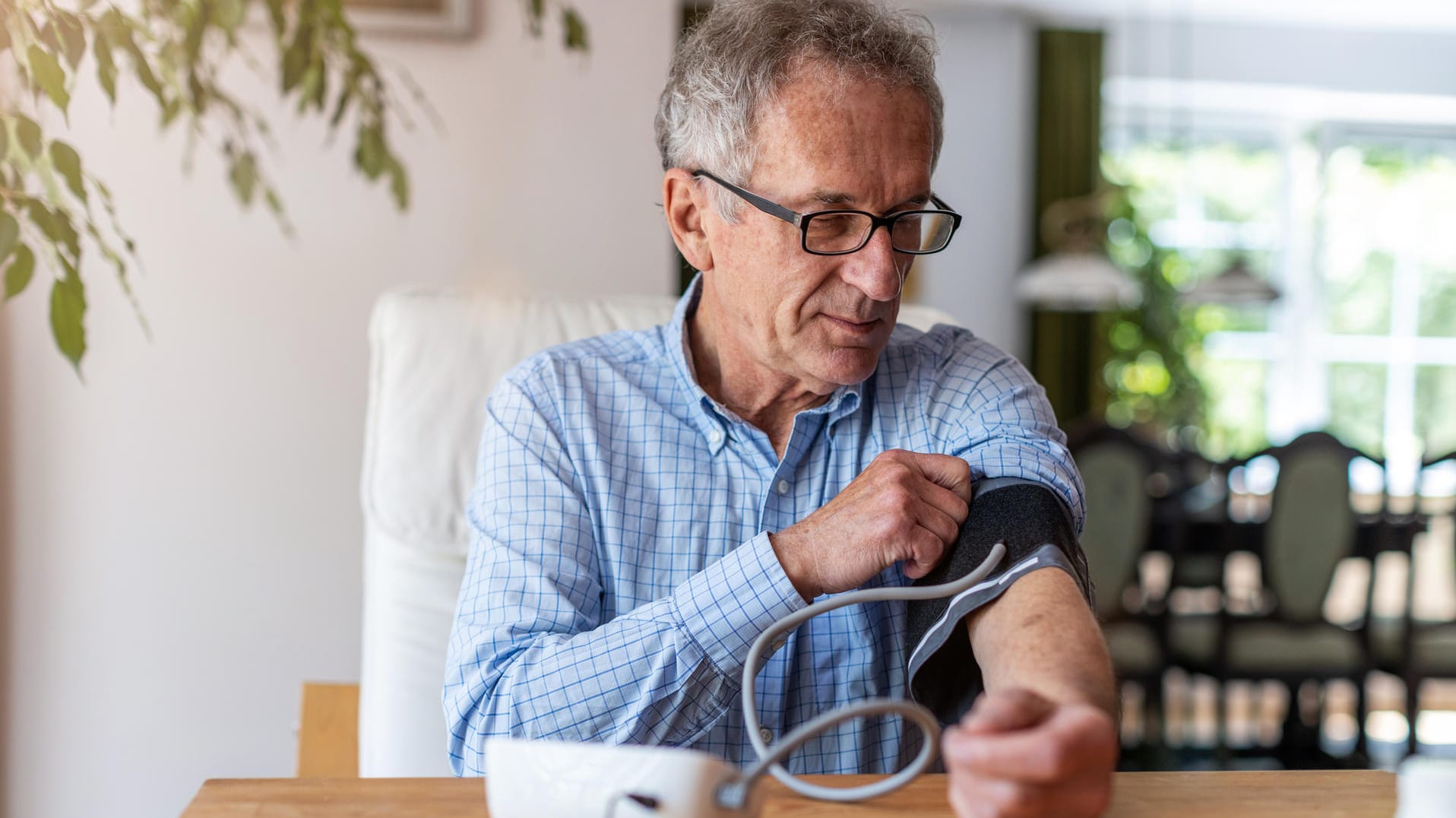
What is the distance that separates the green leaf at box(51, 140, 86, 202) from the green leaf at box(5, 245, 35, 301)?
0.07 m

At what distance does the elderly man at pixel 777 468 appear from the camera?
2.99 feet

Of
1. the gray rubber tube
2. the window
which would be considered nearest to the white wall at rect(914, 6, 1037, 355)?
the window

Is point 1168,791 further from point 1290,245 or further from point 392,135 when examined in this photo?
point 1290,245

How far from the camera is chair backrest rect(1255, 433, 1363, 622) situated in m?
2.93

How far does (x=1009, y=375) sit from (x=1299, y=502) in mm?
2183

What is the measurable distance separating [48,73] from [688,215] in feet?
1.91

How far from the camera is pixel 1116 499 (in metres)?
3.02

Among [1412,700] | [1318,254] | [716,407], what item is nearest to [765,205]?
[716,407]

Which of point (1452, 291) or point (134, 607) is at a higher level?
point (1452, 291)

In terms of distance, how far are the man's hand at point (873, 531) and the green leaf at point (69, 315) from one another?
751 mm

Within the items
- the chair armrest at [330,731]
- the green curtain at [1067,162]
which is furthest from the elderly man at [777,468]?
the green curtain at [1067,162]

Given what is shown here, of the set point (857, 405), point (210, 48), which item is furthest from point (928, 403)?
point (210, 48)

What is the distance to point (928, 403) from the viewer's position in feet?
3.76

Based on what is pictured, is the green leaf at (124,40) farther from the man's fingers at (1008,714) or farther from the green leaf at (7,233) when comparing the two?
the man's fingers at (1008,714)
